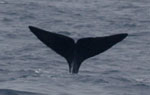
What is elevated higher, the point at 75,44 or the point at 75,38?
the point at 75,38

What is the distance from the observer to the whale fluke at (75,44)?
14008mm

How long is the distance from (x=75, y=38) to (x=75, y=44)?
935 centimetres

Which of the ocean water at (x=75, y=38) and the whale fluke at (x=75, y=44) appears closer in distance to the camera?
the whale fluke at (x=75, y=44)

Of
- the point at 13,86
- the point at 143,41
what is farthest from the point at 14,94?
the point at 143,41

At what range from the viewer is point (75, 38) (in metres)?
23.6

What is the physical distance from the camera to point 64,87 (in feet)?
49.9

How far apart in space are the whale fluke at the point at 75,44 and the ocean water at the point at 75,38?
87cm

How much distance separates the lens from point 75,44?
14.2 meters

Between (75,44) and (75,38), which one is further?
(75,38)

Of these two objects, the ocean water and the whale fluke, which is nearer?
the whale fluke

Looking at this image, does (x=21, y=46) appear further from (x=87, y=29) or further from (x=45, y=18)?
(x=45, y=18)

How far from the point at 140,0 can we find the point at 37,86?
2209 cm

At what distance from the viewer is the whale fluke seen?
14.0 meters

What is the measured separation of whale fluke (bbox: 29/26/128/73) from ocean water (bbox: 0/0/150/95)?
874 mm
